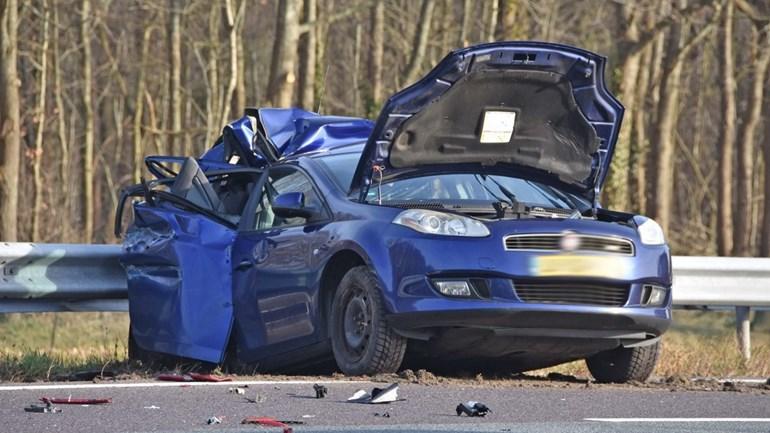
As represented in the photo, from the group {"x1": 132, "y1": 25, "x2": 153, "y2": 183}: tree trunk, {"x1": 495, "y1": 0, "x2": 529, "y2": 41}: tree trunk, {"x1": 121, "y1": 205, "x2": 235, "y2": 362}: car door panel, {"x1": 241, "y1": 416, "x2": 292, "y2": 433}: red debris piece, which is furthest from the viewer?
{"x1": 132, "y1": 25, "x2": 153, "y2": 183}: tree trunk

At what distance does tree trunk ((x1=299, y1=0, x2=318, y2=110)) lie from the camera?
2477cm

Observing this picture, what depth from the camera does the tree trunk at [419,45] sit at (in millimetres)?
26484

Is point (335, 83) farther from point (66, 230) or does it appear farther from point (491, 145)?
point (491, 145)

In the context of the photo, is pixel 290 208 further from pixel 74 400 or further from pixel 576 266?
pixel 74 400

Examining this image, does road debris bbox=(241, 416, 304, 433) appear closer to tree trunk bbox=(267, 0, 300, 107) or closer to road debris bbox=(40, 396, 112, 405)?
road debris bbox=(40, 396, 112, 405)

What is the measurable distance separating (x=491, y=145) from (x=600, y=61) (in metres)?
0.80

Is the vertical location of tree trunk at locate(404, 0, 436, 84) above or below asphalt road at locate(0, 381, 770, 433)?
above

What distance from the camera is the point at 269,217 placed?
9.88 m

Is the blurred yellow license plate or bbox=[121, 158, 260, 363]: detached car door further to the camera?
bbox=[121, 158, 260, 363]: detached car door

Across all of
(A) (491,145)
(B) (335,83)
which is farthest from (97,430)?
(B) (335,83)

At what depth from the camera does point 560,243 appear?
8734 mm

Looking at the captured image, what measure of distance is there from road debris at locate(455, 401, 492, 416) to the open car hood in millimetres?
2231

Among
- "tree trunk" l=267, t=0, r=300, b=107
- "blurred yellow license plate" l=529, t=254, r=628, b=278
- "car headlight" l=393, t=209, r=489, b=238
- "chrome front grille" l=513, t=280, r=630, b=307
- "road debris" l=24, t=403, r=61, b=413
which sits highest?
"tree trunk" l=267, t=0, r=300, b=107

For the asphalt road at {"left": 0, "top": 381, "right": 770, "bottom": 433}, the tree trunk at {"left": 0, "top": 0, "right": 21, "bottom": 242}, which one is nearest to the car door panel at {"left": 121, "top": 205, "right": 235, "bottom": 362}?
the asphalt road at {"left": 0, "top": 381, "right": 770, "bottom": 433}
